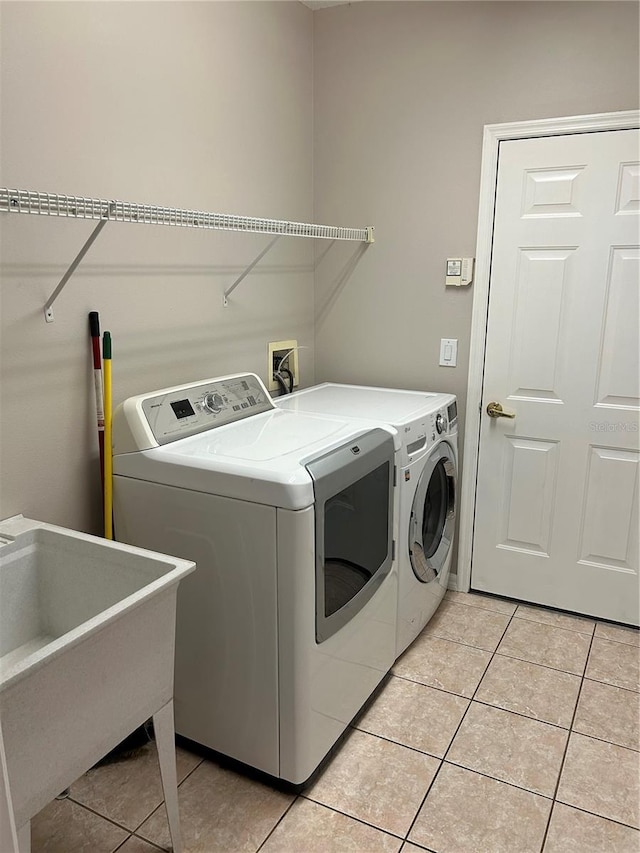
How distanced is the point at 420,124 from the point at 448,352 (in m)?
0.98

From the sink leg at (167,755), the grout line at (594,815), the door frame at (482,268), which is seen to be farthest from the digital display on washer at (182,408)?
the grout line at (594,815)

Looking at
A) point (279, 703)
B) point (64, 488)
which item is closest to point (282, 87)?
point (64, 488)

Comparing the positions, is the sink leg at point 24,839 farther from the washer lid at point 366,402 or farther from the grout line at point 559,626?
the grout line at point 559,626

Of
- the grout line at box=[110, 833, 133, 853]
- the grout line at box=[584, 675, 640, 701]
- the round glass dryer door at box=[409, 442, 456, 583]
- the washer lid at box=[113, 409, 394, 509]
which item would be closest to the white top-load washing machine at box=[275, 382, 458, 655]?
the round glass dryer door at box=[409, 442, 456, 583]

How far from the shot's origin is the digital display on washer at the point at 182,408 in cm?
200

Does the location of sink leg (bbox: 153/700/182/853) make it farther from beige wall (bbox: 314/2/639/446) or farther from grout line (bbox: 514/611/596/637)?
beige wall (bbox: 314/2/639/446)

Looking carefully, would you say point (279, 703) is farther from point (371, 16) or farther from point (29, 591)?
point (371, 16)

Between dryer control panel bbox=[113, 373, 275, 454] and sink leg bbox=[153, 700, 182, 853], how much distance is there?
0.73 metres

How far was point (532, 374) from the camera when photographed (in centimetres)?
265

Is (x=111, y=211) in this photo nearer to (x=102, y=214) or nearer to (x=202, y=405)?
(x=102, y=214)

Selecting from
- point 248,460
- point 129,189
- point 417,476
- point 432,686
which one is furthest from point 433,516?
point 129,189

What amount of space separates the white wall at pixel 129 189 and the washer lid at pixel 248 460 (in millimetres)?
270

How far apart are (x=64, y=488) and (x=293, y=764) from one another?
102 centimetres

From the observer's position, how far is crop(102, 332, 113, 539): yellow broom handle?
5.94ft
